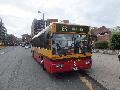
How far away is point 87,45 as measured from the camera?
13.3 metres

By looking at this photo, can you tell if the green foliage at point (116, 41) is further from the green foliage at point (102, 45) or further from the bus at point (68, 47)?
the bus at point (68, 47)

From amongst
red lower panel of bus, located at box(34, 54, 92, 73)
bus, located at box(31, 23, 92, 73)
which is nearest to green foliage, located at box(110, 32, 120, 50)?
→ bus, located at box(31, 23, 92, 73)

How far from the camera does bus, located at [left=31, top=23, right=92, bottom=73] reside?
1234cm

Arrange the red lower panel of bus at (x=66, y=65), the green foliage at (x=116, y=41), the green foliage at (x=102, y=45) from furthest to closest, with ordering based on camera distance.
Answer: the green foliage at (x=102, y=45) < the green foliage at (x=116, y=41) < the red lower panel of bus at (x=66, y=65)

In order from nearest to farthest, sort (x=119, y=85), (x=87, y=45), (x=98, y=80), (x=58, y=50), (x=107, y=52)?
(x=119, y=85)
(x=98, y=80)
(x=58, y=50)
(x=87, y=45)
(x=107, y=52)

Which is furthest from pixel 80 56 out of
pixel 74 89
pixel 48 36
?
pixel 74 89

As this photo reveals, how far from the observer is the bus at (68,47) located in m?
12.3

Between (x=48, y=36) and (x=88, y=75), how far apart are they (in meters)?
3.14

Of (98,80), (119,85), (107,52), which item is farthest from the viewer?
(107,52)

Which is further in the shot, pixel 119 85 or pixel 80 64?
pixel 80 64

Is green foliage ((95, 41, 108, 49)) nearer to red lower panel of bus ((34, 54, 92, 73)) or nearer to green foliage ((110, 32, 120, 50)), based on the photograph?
green foliage ((110, 32, 120, 50))

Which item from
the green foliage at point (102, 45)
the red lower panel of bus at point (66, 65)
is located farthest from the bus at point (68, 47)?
the green foliage at point (102, 45)

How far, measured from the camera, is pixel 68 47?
41.4 ft

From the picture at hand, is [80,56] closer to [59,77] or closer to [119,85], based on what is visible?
[59,77]
